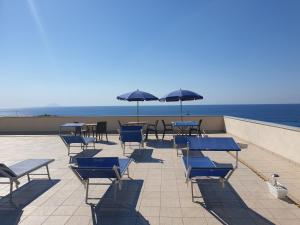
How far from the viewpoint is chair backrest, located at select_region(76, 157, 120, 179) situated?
15.2 feet

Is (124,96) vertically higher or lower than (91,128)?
higher

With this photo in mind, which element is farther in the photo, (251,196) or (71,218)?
(251,196)

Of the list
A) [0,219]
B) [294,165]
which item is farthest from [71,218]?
[294,165]

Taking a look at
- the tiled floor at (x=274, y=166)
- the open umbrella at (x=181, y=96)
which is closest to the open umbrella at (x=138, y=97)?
the open umbrella at (x=181, y=96)

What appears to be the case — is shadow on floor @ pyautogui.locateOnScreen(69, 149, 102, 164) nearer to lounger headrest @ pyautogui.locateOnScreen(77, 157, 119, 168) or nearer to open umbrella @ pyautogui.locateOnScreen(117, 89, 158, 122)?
open umbrella @ pyautogui.locateOnScreen(117, 89, 158, 122)

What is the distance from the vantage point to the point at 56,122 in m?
15.3

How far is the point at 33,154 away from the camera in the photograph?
30.0 ft

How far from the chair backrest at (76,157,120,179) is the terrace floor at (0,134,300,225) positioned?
1.46 ft

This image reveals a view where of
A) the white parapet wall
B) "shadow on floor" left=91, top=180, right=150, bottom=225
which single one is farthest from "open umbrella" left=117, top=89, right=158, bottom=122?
"shadow on floor" left=91, top=180, right=150, bottom=225

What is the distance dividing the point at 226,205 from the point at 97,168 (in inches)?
83.5

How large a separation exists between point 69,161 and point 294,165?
229 inches

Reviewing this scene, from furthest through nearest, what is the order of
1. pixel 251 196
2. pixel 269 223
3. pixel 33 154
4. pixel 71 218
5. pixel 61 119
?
pixel 61 119 < pixel 33 154 < pixel 251 196 < pixel 71 218 < pixel 269 223

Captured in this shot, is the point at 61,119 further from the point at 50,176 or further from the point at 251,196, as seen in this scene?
the point at 251,196

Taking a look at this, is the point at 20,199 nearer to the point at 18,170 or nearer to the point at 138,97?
the point at 18,170
